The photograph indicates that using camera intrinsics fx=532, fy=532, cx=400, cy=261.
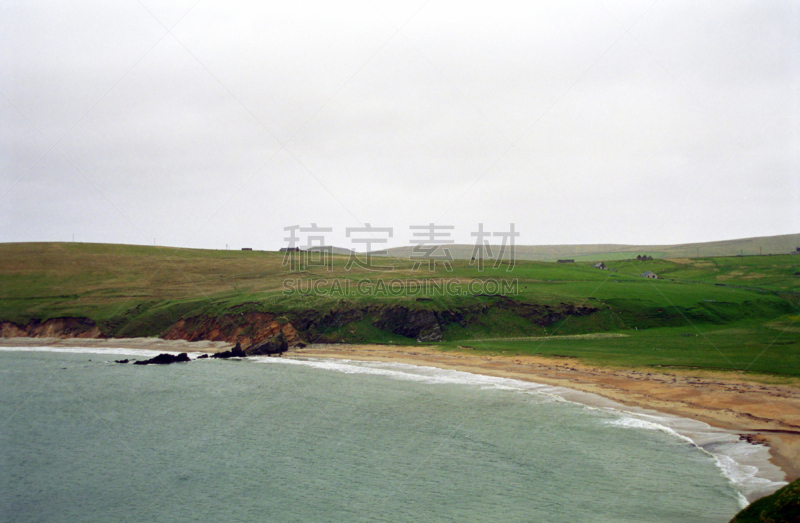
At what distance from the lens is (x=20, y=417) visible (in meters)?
40.9

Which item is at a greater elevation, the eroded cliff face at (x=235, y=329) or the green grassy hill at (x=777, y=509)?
the green grassy hill at (x=777, y=509)

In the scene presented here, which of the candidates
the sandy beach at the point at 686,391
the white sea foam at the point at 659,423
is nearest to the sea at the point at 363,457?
the white sea foam at the point at 659,423

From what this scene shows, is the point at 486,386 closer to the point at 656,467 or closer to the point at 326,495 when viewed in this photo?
the point at 656,467

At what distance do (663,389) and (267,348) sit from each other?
162 feet

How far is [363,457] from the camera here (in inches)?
1171

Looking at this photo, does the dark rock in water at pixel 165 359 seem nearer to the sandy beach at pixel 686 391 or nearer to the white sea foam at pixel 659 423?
the white sea foam at pixel 659 423

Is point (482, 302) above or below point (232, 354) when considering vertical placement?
above

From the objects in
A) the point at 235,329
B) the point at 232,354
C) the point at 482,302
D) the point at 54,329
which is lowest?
the point at 232,354

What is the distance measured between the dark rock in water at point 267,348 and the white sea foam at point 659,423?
12.4 m

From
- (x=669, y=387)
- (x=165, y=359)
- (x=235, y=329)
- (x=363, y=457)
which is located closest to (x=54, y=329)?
(x=235, y=329)

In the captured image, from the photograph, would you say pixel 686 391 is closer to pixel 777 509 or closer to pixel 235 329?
pixel 777 509

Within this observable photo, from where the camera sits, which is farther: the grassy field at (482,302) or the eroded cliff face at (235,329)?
the eroded cliff face at (235,329)

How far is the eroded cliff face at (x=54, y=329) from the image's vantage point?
287 feet

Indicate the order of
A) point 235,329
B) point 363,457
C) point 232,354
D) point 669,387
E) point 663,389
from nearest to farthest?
point 363,457 → point 663,389 → point 669,387 → point 232,354 → point 235,329
